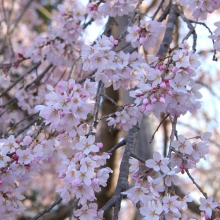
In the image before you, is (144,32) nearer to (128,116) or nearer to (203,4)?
(203,4)

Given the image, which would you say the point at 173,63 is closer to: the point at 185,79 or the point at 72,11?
the point at 185,79

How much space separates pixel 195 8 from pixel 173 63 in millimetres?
445

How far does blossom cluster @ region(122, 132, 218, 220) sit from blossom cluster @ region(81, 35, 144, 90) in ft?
0.96

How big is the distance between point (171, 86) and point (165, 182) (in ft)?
0.87

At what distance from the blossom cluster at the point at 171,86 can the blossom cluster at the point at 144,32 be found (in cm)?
31

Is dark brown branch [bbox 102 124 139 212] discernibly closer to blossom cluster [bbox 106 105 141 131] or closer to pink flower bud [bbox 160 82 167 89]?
blossom cluster [bbox 106 105 141 131]

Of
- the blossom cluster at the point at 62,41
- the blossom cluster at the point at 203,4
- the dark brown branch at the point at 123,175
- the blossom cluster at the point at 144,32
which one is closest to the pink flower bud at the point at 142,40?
the blossom cluster at the point at 144,32

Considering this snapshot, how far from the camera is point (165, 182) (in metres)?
1.07

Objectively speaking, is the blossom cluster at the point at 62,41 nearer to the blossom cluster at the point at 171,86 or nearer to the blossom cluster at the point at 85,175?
the blossom cluster at the point at 171,86

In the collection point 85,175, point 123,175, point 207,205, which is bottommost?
point 207,205

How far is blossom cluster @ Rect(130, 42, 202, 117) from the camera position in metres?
1.10

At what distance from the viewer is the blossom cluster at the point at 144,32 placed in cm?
148

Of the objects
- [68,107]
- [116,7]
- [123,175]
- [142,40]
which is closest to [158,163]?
[123,175]

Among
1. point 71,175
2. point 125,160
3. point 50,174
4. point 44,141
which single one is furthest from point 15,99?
point 50,174
